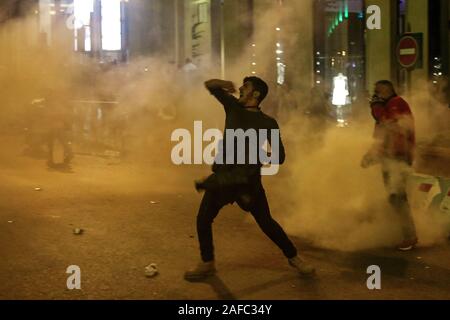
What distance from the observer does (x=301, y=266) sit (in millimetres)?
5031

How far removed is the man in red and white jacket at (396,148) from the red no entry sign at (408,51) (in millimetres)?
4417

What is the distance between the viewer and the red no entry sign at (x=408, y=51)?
33.3 ft

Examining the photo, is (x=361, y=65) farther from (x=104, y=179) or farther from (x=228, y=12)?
(x=104, y=179)

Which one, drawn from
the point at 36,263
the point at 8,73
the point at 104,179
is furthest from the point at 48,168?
the point at 36,263

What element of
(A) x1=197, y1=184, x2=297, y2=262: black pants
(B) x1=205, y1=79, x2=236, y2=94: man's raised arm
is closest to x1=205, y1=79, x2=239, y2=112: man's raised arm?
(B) x1=205, y1=79, x2=236, y2=94: man's raised arm

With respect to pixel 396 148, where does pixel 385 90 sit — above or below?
above

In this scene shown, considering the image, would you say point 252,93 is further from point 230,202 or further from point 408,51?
Answer: point 408,51

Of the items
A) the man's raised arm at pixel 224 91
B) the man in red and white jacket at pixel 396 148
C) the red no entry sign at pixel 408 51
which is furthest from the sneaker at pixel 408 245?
the red no entry sign at pixel 408 51

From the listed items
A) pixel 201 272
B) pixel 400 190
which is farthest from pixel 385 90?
pixel 201 272

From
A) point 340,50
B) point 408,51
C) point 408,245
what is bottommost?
point 408,245

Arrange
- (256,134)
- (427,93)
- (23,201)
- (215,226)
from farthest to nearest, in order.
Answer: (427,93) < (23,201) < (215,226) < (256,134)

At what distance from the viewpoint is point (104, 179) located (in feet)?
31.2

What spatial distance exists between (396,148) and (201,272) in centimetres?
205
